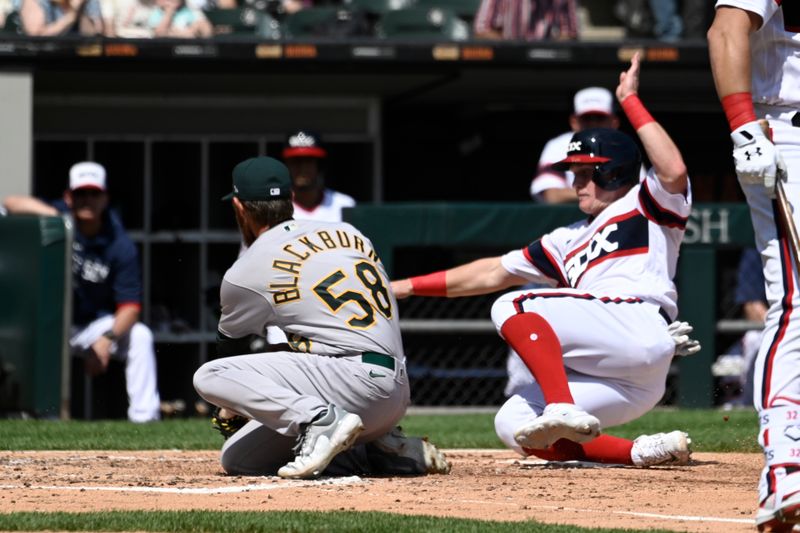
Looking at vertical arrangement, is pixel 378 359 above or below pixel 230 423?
above

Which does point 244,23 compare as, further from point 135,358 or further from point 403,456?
point 403,456

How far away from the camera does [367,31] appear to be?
11711 millimetres

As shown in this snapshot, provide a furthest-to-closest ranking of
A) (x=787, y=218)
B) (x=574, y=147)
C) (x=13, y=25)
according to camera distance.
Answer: (x=13, y=25) < (x=574, y=147) < (x=787, y=218)

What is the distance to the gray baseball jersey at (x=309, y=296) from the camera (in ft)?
16.9

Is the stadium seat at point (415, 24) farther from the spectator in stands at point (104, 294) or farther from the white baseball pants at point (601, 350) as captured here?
the white baseball pants at point (601, 350)

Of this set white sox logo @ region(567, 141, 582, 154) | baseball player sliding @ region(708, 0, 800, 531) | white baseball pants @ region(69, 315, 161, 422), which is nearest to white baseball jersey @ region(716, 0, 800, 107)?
baseball player sliding @ region(708, 0, 800, 531)

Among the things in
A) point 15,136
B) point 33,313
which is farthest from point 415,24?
point 33,313

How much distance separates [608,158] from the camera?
19.3 feet

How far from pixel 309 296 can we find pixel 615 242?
126 centimetres

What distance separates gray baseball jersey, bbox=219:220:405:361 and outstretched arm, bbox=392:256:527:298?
92 cm

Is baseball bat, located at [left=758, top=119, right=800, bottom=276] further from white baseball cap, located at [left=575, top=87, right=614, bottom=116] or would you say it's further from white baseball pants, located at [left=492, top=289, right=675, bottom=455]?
white baseball cap, located at [left=575, top=87, right=614, bottom=116]

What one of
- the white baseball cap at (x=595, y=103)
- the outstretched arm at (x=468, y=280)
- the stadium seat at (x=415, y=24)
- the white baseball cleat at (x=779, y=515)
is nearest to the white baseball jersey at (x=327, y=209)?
the white baseball cap at (x=595, y=103)

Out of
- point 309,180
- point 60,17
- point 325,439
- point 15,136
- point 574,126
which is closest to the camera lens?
point 325,439

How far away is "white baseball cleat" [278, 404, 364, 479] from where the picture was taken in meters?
5.00
